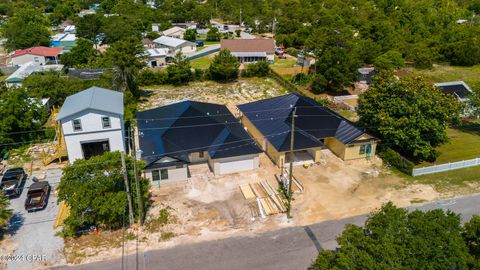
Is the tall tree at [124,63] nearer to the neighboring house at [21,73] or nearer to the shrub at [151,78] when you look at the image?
the shrub at [151,78]

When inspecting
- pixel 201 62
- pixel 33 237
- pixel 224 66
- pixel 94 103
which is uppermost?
pixel 94 103

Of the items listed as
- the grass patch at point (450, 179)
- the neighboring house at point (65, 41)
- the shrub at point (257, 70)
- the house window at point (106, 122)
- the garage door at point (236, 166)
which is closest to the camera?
the grass patch at point (450, 179)

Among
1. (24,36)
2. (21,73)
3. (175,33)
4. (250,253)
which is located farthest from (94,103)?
(175,33)

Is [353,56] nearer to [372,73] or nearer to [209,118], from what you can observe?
[372,73]

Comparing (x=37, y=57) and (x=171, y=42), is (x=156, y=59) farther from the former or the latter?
(x=37, y=57)

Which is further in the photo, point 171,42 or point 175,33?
point 175,33

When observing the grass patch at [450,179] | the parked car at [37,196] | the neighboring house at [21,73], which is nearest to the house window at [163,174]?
the parked car at [37,196]
